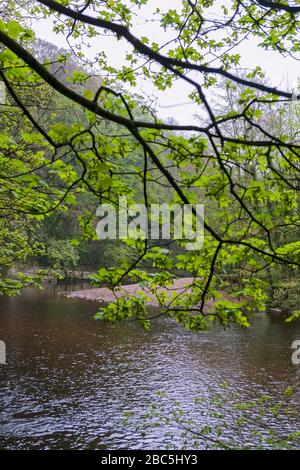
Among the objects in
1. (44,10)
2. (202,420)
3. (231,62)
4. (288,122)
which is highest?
(288,122)

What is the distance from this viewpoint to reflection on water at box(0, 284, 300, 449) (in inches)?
277

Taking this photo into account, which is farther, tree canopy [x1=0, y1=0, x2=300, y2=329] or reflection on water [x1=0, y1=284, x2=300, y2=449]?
reflection on water [x1=0, y1=284, x2=300, y2=449]

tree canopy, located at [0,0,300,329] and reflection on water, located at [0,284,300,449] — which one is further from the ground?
tree canopy, located at [0,0,300,329]

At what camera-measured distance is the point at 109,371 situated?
10492mm

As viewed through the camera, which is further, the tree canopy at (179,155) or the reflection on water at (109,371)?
the reflection on water at (109,371)

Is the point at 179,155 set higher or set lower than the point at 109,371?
higher

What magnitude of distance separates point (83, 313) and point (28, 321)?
299 cm

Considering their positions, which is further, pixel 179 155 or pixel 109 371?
pixel 109 371

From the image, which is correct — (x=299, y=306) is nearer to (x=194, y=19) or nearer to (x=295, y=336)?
(x=295, y=336)

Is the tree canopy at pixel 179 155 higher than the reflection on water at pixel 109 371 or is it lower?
higher

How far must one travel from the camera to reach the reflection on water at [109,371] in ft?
23.1

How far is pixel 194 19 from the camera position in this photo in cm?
407
